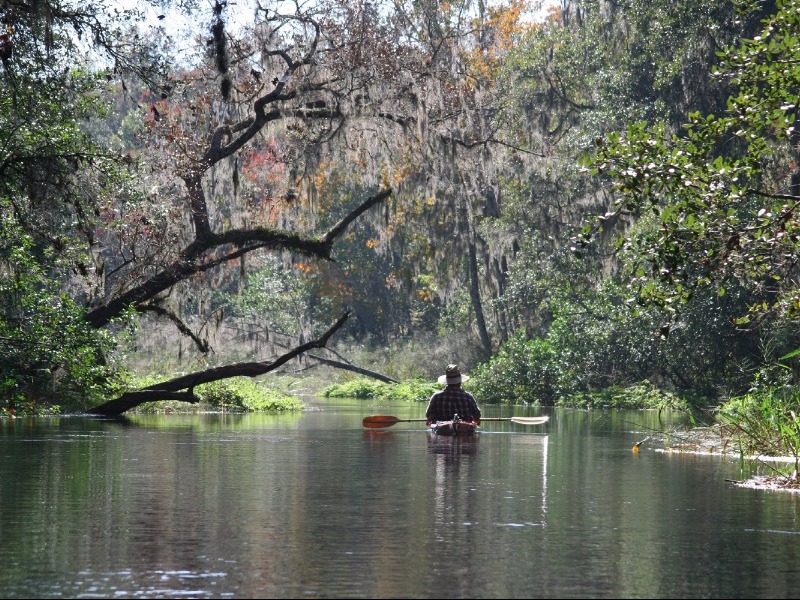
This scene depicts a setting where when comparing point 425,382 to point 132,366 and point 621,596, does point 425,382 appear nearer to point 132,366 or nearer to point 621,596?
point 132,366

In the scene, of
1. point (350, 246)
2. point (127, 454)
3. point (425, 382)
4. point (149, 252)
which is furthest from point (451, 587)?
point (350, 246)

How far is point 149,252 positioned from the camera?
107ft

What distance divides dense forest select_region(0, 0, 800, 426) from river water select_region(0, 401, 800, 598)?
105 inches

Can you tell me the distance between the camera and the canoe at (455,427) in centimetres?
2616

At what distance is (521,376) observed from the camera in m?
50.0

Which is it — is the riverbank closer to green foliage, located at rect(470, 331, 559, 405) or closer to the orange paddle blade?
the orange paddle blade

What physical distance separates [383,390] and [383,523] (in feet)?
150

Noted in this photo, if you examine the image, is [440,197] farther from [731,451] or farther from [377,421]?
[731,451]

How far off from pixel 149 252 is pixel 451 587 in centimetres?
2450

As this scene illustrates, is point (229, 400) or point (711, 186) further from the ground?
point (711, 186)

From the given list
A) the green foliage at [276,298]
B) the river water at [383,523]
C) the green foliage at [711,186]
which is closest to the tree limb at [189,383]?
the river water at [383,523]

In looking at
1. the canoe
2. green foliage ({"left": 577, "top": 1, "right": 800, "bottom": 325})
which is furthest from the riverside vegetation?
the canoe

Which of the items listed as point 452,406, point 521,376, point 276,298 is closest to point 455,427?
point 452,406

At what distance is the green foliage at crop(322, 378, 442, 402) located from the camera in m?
54.2
